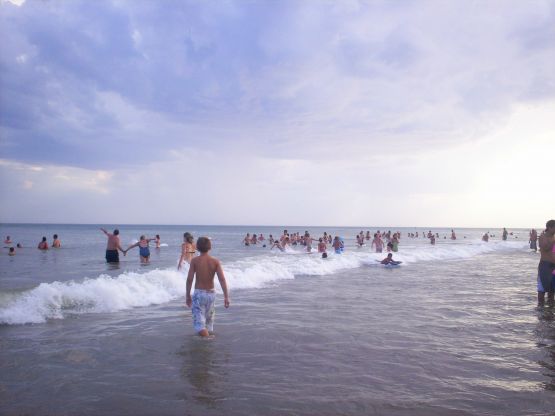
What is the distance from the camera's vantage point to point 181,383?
4.94 metres

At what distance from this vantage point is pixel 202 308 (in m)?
6.88

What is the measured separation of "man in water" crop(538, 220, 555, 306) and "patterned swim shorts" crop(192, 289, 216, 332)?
816 cm

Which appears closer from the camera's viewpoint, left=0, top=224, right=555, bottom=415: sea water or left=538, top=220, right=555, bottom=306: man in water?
left=0, top=224, right=555, bottom=415: sea water

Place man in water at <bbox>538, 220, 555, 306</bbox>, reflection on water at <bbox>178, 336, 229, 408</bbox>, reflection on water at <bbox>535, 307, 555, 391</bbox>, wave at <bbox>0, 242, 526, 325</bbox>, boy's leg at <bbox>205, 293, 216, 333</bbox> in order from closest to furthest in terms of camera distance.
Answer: reflection on water at <bbox>178, 336, 229, 408</bbox> → reflection on water at <bbox>535, 307, 555, 391</bbox> → boy's leg at <bbox>205, 293, 216, 333</bbox> → wave at <bbox>0, 242, 526, 325</bbox> → man in water at <bbox>538, 220, 555, 306</bbox>

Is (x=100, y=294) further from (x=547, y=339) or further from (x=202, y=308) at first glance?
(x=547, y=339)

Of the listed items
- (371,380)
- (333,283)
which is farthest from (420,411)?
(333,283)

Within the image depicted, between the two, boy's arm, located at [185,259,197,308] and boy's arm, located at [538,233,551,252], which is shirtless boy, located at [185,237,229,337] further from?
boy's arm, located at [538,233,551,252]

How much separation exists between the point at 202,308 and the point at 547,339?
Result: 6.34m

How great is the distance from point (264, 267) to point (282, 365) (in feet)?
38.0

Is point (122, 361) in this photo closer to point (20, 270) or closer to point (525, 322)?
point (525, 322)

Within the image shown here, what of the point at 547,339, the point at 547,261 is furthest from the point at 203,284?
the point at 547,261

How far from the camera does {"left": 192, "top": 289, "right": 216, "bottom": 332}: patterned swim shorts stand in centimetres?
680

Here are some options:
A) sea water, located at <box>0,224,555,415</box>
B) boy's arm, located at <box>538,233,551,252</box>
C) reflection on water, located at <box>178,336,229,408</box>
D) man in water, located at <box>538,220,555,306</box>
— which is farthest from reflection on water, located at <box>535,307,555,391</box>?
reflection on water, located at <box>178,336,229,408</box>

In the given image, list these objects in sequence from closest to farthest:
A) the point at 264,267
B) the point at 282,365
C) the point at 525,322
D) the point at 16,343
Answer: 1. the point at 282,365
2. the point at 16,343
3. the point at 525,322
4. the point at 264,267
